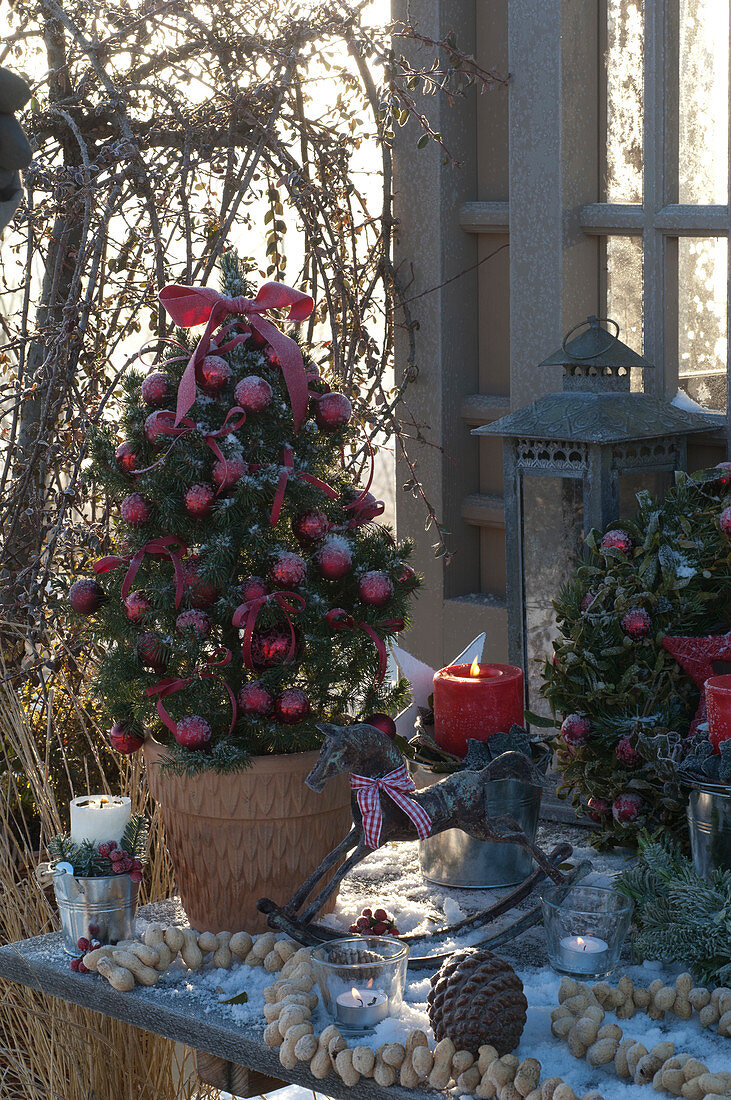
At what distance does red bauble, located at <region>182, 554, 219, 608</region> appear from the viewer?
1.33 meters

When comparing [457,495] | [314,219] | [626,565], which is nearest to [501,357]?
[457,495]

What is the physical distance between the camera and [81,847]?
132cm

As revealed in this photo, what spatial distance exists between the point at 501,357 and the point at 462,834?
45.0 inches

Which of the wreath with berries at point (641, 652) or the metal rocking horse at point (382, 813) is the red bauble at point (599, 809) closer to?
the wreath with berries at point (641, 652)

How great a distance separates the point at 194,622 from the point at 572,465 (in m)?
0.61

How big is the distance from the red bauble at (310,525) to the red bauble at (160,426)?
0.17 meters

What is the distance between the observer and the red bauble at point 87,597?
1389 millimetres

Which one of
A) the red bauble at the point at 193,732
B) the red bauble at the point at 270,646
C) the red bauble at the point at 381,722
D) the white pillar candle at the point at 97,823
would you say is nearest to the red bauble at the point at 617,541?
the red bauble at the point at 381,722

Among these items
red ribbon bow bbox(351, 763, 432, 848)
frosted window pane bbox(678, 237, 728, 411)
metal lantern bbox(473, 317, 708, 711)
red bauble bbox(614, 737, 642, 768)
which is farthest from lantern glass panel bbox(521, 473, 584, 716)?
red ribbon bow bbox(351, 763, 432, 848)

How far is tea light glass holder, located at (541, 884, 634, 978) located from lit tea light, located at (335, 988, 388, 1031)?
0.21 metres

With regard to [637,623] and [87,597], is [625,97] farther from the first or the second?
[87,597]

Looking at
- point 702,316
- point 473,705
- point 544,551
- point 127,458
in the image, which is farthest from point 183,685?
point 702,316

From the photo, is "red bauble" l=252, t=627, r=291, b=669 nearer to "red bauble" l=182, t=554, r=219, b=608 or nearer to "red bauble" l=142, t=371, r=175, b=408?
"red bauble" l=182, t=554, r=219, b=608

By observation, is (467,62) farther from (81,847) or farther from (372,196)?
(81,847)
